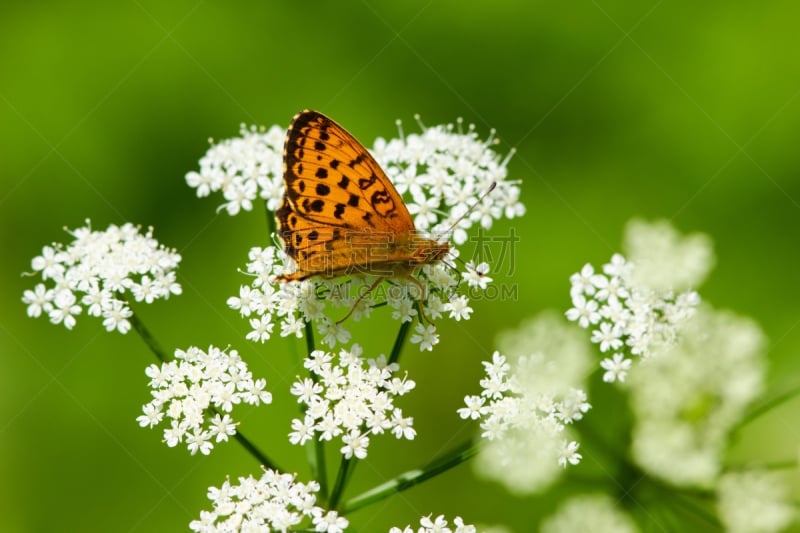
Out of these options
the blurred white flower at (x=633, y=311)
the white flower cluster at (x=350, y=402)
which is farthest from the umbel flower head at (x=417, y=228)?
the blurred white flower at (x=633, y=311)

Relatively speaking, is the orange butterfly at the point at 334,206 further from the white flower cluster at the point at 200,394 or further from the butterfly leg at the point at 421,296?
the white flower cluster at the point at 200,394

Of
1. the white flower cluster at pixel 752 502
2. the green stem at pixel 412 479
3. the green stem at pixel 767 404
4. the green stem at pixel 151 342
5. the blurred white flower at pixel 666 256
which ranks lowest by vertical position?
the green stem at pixel 151 342

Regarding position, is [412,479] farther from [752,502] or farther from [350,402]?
[752,502]

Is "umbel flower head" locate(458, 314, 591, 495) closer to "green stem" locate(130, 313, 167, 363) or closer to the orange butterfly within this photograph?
the orange butterfly

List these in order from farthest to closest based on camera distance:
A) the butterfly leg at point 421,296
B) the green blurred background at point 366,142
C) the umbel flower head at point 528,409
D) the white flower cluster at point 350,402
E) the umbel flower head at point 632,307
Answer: the green blurred background at point 366,142
the umbel flower head at point 632,307
the butterfly leg at point 421,296
the umbel flower head at point 528,409
the white flower cluster at point 350,402

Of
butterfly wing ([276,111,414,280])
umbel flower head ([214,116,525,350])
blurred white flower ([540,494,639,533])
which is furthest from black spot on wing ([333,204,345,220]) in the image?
blurred white flower ([540,494,639,533])

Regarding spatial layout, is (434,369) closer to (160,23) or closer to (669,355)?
(669,355)

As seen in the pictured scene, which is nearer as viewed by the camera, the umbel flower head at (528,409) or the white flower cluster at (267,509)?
the white flower cluster at (267,509)
